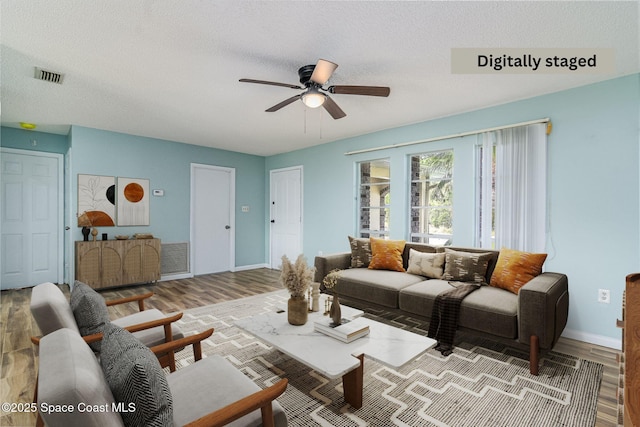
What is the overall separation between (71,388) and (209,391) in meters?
0.70

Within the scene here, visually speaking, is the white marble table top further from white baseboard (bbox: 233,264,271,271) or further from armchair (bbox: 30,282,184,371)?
white baseboard (bbox: 233,264,271,271)

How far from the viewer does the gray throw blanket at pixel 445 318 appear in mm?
2650

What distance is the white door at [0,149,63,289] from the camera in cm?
461

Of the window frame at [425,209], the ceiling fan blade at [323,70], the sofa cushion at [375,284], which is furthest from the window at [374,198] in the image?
the ceiling fan blade at [323,70]

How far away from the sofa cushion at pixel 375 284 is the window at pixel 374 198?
1.27 m

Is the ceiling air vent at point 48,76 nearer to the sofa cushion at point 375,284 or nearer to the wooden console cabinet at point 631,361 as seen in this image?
the sofa cushion at point 375,284

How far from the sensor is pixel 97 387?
0.88 meters

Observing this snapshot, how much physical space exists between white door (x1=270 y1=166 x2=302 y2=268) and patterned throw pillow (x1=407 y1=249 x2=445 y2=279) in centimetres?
277

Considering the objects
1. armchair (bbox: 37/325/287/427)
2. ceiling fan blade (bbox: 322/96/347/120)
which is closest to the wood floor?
armchair (bbox: 37/325/287/427)

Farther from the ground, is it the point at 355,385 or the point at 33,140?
the point at 33,140

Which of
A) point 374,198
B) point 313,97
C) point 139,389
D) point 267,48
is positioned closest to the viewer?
point 139,389

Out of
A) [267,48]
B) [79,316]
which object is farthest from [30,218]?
[267,48]

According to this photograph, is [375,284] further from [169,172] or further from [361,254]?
[169,172]

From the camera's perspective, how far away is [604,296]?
2.86m
